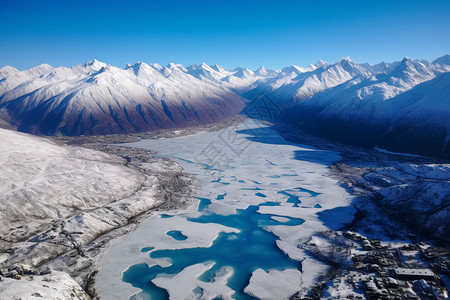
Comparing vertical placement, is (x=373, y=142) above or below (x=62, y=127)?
below

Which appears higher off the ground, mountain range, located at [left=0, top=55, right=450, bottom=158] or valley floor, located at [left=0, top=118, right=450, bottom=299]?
mountain range, located at [left=0, top=55, right=450, bottom=158]

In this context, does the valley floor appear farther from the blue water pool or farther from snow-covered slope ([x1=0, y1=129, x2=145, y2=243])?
the blue water pool

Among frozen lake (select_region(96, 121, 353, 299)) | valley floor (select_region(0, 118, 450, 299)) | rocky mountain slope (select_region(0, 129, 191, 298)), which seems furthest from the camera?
rocky mountain slope (select_region(0, 129, 191, 298))

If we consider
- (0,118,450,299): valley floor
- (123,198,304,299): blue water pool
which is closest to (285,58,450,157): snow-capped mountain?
(0,118,450,299): valley floor

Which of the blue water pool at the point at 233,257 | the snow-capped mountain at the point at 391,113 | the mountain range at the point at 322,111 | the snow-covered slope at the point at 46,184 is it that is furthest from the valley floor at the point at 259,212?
the mountain range at the point at 322,111

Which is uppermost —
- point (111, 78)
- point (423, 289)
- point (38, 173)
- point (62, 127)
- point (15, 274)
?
point (111, 78)

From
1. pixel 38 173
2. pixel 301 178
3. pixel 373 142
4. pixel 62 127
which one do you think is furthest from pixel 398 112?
pixel 62 127

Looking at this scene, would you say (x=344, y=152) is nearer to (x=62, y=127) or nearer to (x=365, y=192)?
(x=365, y=192)

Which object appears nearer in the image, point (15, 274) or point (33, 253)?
point (15, 274)
